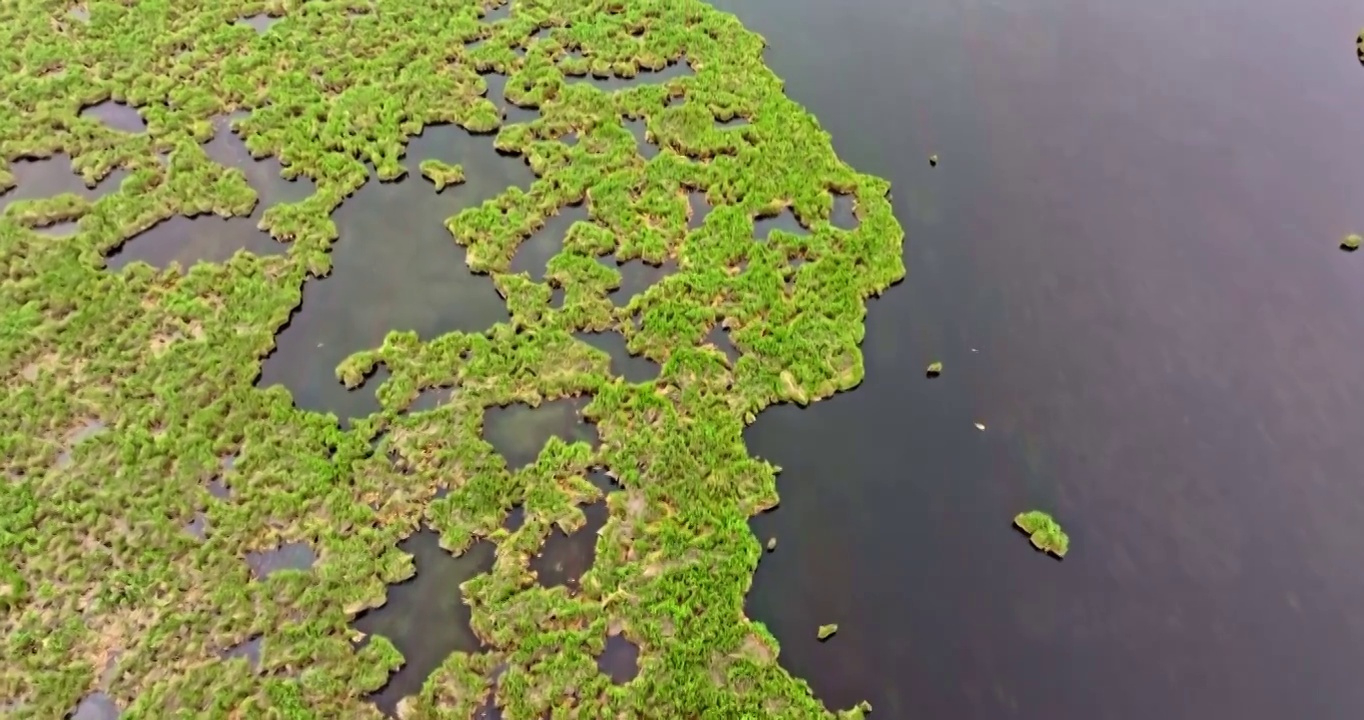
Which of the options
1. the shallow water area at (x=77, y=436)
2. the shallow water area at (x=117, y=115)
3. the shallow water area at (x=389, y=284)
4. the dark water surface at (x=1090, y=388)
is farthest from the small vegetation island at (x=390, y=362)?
the dark water surface at (x=1090, y=388)

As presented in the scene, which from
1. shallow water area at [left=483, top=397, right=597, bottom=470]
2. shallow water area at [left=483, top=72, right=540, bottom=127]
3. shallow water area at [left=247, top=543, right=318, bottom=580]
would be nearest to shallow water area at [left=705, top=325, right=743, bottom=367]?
shallow water area at [left=483, top=397, right=597, bottom=470]

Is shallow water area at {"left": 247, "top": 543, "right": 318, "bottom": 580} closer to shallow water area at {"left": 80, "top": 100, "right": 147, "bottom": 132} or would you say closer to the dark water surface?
the dark water surface

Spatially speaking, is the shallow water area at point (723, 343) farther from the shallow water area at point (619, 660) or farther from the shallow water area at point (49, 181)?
the shallow water area at point (49, 181)

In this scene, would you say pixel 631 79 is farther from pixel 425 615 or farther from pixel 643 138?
pixel 425 615

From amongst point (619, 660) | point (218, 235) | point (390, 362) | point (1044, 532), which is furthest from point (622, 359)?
point (218, 235)

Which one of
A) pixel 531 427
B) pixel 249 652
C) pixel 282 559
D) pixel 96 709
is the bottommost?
pixel 96 709

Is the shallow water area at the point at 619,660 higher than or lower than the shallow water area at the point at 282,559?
higher

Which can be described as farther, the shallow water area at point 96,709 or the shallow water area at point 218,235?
the shallow water area at point 218,235
